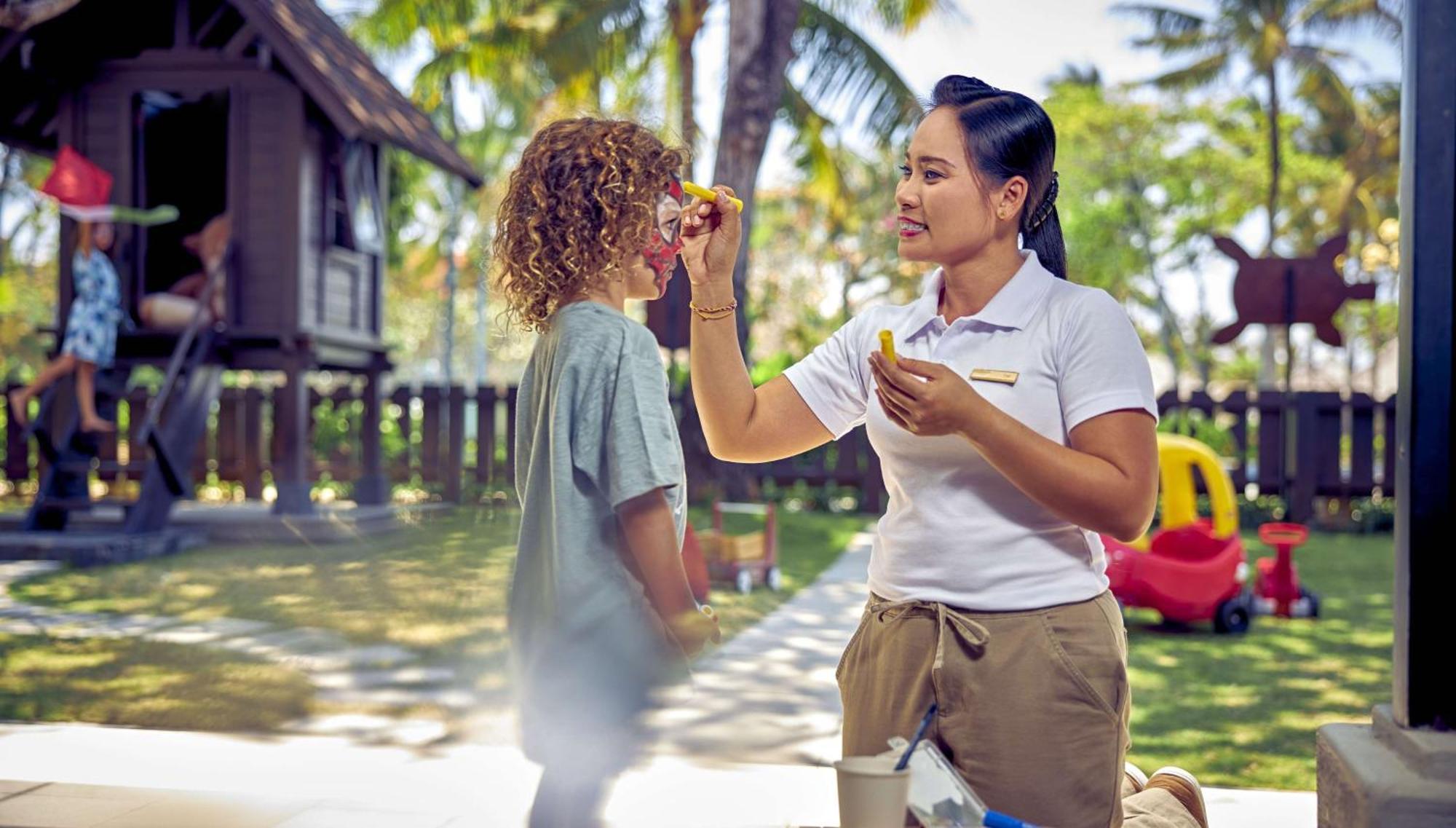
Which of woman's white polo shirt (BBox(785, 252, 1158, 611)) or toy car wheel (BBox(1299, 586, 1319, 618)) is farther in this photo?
toy car wheel (BBox(1299, 586, 1319, 618))

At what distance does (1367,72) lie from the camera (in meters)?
33.4

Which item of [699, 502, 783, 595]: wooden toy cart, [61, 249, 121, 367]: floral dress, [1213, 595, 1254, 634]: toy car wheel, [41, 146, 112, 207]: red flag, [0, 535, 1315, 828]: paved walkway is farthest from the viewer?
[41, 146, 112, 207]: red flag

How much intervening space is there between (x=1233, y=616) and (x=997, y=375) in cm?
649

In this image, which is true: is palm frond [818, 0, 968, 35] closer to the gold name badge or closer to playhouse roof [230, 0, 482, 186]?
playhouse roof [230, 0, 482, 186]

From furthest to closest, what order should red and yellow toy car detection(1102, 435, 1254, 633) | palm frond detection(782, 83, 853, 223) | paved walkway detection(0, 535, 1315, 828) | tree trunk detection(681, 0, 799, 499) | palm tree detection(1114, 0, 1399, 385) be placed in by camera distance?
palm tree detection(1114, 0, 1399, 385) < palm frond detection(782, 83, 853, 223) < tree trunk detection(681, 0, 799, 499) < red and yellow toy car detection(1102, 435, 1254, 633) < paved walkway detection(0, 535, 1315, 828)

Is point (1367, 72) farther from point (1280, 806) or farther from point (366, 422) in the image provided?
point (1280, 806)

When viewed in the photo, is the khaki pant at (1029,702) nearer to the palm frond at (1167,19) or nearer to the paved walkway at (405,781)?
the paved walkway at (405,781)

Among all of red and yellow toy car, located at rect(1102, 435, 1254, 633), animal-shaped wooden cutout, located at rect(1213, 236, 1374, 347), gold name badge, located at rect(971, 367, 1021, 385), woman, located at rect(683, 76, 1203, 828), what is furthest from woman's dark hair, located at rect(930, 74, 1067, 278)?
animal-shaped wooden cutout, located at rect(1213, 236, 1374, 347)

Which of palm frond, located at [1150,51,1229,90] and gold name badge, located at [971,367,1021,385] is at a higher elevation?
palm frond, located at [1150,51,1229,90]

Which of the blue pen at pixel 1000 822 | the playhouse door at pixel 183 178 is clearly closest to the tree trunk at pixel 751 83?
the playhouse door at pixel 183 178

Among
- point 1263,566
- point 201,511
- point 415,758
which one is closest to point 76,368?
point 201,511

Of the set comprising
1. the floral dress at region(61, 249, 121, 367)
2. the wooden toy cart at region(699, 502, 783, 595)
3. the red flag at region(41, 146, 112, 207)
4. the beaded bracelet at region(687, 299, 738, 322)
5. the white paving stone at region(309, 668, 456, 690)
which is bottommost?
the white paving stone at region(309, 668, 456, 690)

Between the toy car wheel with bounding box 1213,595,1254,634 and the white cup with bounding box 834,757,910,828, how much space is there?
689 cm

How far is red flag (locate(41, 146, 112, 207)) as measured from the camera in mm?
11477
